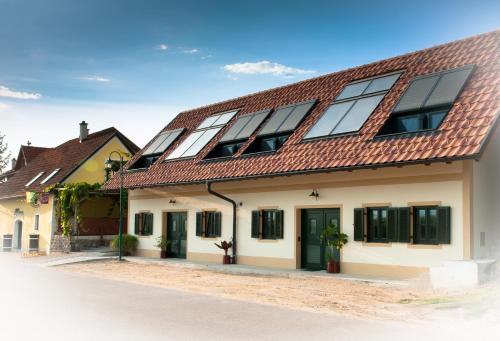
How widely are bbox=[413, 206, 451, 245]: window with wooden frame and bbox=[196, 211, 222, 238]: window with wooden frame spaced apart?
8.59 metres

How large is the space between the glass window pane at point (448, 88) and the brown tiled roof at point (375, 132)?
20 centimetres

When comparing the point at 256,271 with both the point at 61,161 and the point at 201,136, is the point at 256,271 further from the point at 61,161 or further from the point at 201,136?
the point at 61,161

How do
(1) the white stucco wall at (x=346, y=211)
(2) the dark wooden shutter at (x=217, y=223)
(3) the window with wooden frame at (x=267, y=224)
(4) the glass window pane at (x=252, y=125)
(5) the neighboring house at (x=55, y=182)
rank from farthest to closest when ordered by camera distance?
(5) the neighboring house at (x=55, y=182) → (2) the dark wooden shutter at (x=217, y=223) → (4) the glass window pane at (x=252, y=125) → (3) the window with wooden frame at (x=267, y=224) → (1) the white stucco wall at (x=346, y=211)

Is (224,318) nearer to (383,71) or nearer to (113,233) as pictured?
(383,71)

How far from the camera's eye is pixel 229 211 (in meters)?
21.3

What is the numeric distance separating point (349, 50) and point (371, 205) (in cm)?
564

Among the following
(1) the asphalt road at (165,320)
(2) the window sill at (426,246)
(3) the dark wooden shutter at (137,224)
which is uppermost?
(3) the dark wooden shutter at (137,224)

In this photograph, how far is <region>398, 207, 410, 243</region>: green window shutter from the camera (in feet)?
49.9

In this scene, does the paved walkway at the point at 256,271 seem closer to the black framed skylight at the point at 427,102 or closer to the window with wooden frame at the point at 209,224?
the window with wooden frame at the point at 209,224

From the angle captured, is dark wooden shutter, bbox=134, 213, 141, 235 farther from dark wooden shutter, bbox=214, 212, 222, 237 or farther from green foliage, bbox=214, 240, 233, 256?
green foliage, bbox=214, 240, 233, 256

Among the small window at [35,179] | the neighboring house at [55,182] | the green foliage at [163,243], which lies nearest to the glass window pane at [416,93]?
the green foliage at [163,243]

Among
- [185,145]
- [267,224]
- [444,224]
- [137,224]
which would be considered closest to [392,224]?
[444,224]

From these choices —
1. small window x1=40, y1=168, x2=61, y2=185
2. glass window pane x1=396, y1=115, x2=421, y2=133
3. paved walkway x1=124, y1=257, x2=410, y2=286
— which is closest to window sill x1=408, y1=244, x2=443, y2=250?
paved walkway x1=124, y1=257, x2=410, y2=286

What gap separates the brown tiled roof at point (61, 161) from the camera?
34594 millimetres
